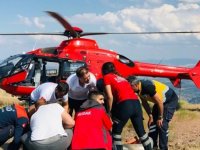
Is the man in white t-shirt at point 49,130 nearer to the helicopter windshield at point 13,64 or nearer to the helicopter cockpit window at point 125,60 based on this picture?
the helicopter windshield at point 13,64

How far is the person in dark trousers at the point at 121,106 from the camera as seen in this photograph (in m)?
6.81

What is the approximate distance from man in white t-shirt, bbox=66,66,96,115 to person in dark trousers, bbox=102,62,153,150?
Result: 2.66 feet

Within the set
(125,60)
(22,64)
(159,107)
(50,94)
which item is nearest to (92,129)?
(50,94)

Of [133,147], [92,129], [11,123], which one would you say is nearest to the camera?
[92,129]

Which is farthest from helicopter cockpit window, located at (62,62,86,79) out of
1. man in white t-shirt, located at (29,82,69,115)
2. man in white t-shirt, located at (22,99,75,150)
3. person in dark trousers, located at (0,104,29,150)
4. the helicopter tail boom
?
man in white t-shirt, located at (22,99,75,150)

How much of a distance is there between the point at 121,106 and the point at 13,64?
295 inches

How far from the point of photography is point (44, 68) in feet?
44.1

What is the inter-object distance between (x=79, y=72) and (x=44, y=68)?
602 centimetres

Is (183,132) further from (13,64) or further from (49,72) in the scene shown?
(13,64)

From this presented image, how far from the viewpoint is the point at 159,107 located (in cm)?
759

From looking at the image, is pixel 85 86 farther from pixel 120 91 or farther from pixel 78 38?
pixel 78 38

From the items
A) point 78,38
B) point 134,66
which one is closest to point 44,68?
point 78,38

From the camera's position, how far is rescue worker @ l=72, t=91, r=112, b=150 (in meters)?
5.50

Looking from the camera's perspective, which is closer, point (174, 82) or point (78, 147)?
point (78, 147)
